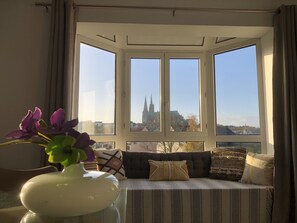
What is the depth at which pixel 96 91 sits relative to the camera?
344cm

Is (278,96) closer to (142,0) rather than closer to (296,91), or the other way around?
(296,91)

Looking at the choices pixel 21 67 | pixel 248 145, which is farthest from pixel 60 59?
pixel 248 145

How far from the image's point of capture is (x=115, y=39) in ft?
11.8

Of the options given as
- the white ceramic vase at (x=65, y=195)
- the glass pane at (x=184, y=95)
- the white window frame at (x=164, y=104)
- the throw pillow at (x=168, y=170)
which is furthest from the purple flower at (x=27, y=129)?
the glass pane at (x=184, y=95)

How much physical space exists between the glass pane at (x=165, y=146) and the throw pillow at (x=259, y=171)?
0.87 metres

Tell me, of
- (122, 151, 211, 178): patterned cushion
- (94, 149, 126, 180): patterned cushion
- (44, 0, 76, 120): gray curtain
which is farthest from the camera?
(122, 151, 211, 178): patterned cushion

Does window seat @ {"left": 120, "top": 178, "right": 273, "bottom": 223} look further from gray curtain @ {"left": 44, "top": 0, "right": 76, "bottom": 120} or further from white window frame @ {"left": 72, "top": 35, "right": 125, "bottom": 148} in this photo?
Answer: gray curtain @ {"left": 44, "top": 0, "right": 76, "bottom": 120}

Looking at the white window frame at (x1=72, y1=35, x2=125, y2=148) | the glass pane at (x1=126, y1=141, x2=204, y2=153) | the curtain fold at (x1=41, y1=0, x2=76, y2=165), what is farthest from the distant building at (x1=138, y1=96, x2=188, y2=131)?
the curtain fold at (x1=41, y1=0, x2=76, y2=165)

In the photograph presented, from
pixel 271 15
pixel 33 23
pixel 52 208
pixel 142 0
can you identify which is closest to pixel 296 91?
pixel 271 15

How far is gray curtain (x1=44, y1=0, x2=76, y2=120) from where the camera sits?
259cm

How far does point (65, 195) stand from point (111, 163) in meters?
2.13

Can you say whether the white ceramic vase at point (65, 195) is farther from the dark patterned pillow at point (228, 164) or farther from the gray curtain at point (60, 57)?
the dark patterned pillow at point (228, 164)

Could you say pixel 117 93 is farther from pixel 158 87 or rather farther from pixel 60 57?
pixel 60 57

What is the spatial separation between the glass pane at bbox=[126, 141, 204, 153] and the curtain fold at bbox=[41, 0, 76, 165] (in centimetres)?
125
